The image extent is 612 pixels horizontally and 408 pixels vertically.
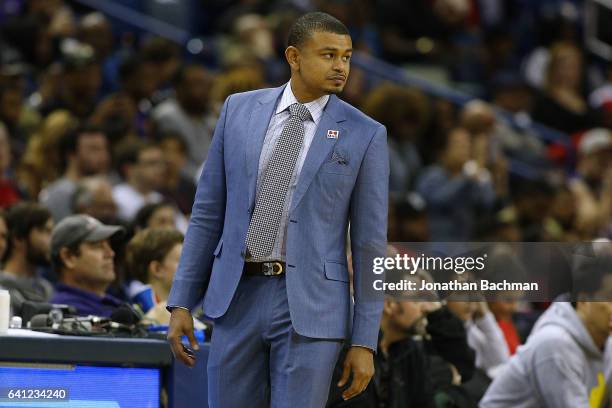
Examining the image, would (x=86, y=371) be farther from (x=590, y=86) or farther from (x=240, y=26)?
(x=590, y=86)

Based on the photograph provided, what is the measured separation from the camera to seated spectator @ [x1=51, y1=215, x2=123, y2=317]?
23.3 feet

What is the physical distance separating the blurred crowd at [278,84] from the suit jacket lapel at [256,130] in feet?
5.80

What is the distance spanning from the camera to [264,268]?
4789 millimetres

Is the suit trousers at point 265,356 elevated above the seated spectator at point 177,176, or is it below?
below

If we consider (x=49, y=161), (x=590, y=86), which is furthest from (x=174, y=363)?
(x=590, y=86)

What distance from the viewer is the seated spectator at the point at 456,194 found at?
37.9 feet

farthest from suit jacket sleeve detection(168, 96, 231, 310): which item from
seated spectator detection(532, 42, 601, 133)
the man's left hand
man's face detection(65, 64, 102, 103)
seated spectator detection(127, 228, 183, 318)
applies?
seated spectator detection(532, 42, 601, 133)

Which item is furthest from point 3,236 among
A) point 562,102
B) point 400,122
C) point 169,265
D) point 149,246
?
point 562,102

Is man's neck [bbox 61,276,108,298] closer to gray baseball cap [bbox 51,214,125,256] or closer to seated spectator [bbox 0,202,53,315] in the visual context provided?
gray baseball cap [bbox 51,214,125,256]

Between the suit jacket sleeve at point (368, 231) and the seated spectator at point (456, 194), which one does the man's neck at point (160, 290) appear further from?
the seated spectator at point (456, 194)

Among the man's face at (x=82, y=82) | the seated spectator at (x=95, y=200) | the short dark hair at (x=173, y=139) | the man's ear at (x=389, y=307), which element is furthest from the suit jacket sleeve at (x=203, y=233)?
the man's face at (x=82, y=82)

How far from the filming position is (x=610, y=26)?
16656 millimetres

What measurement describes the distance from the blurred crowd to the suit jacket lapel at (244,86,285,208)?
5.80 feet

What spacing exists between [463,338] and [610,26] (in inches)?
424
